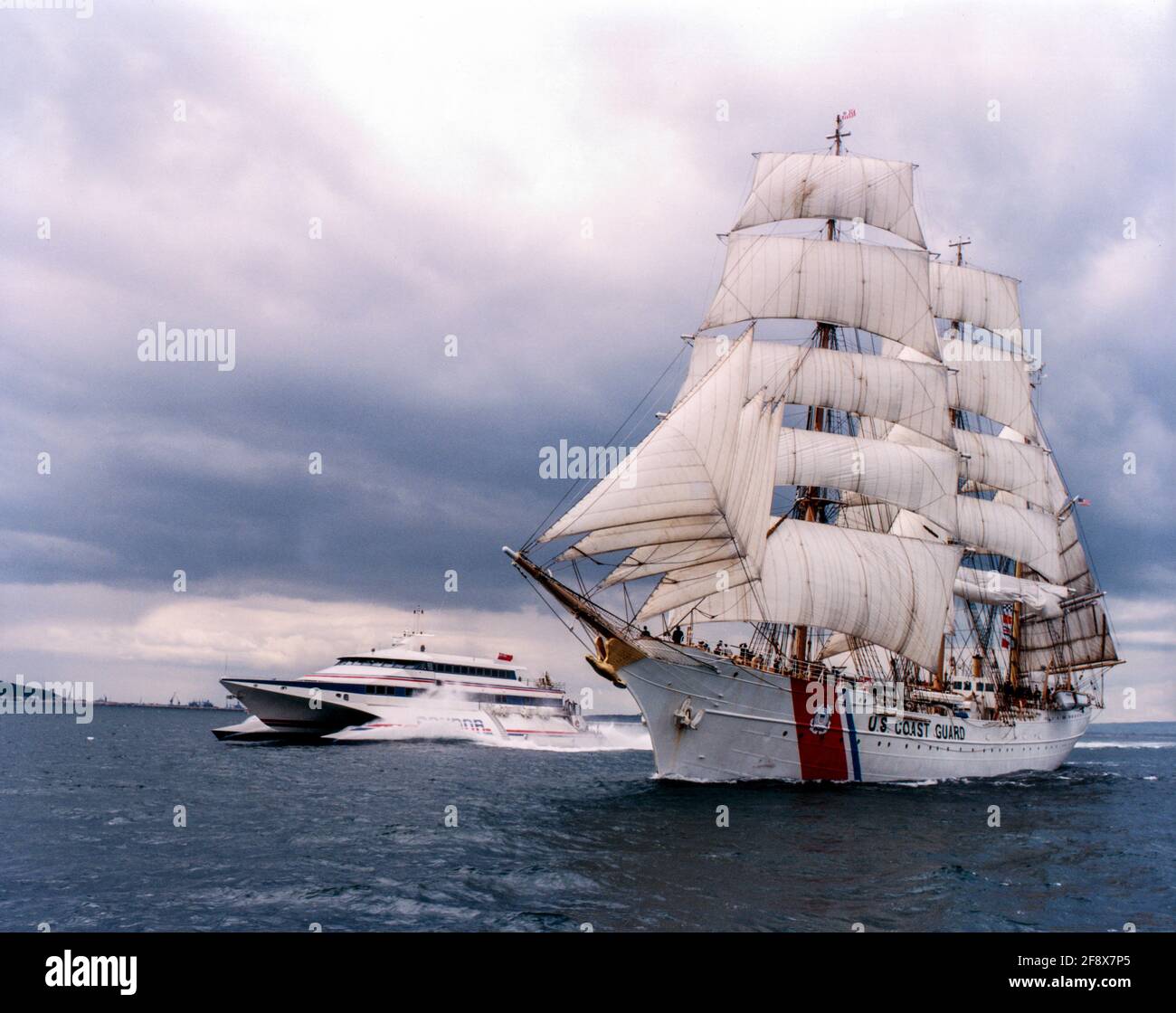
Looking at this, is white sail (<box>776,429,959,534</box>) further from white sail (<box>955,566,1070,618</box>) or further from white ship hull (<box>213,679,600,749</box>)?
white ship hull (<box>213,679,600,749</box>)

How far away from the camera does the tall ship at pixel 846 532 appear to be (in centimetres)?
3866

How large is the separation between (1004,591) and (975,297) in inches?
998

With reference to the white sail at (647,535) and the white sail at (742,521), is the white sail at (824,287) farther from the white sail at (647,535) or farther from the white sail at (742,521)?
the white sail at (647,535)

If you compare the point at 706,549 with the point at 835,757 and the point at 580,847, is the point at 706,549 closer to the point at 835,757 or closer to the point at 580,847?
the point at 835,757

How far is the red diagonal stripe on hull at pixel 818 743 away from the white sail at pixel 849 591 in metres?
5.11

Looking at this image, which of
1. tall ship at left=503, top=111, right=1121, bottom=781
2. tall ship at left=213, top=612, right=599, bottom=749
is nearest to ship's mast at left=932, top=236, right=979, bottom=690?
tall ship at left=503, top=111, right=1121, bottom=781

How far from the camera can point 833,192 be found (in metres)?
58.1

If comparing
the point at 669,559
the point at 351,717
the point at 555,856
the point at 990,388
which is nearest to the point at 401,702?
the point at 351,717

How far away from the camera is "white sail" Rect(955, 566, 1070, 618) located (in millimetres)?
70125

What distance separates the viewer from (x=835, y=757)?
140ft

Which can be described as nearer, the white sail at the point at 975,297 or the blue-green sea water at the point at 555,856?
the blue-green sea water at the point at 555,856

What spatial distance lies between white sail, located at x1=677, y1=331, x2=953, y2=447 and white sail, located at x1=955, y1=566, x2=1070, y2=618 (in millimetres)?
19013

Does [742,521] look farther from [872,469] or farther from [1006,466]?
[1006,466]

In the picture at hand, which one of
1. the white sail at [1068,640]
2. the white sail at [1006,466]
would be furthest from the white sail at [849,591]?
the white sail at [1068,640]
